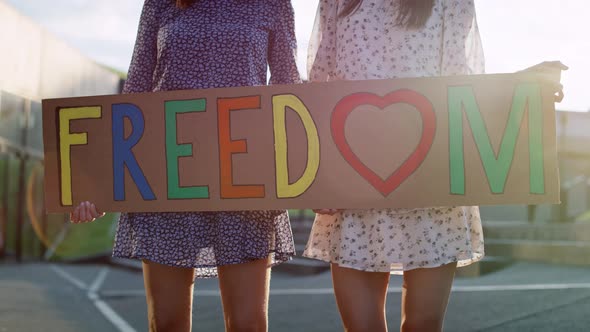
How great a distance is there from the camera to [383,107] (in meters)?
2.22

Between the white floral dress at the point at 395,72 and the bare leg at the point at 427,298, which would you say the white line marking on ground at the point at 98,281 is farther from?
the bare leg at the point at 427,298

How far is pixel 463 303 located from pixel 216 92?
4.19m

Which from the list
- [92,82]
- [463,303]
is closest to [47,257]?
[92,82]

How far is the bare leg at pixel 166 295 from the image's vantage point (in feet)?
7.29

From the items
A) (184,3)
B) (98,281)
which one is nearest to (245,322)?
(184,3)

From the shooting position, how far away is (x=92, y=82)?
567 inches

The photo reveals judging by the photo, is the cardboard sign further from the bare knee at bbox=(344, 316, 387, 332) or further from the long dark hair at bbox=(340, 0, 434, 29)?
the bare knee at bbox=(344, 316, 387, 332)

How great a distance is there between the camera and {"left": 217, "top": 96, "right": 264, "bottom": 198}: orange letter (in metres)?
2.29

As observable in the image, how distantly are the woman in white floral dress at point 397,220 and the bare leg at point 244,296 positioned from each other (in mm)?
229

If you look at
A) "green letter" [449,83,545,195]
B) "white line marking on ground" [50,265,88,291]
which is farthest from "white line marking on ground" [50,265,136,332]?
"green letter" [449,83,545,195]

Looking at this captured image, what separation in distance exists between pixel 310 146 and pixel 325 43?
430 mm

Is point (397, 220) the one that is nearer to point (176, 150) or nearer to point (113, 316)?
point (176, 150)

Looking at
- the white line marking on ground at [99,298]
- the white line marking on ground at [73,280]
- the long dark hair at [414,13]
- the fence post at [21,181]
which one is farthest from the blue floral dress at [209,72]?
the fence post at [21,181]

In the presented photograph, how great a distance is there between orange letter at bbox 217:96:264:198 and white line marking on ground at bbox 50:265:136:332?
11.8ft
